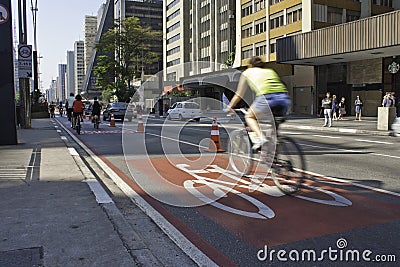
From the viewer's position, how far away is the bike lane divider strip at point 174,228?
144 inches

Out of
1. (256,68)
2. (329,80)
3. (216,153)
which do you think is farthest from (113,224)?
(329,80)

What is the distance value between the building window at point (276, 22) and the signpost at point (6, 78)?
37127 millimetres

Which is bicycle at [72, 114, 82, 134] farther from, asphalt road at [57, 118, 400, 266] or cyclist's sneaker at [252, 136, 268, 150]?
cyclist's sneaker at [252, 136, 268, 150]

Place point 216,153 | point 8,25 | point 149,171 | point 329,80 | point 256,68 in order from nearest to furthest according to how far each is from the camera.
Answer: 1. point 256,68
2. point 149,171
3. point 216,153
4. point 8,25
5. point 329,80

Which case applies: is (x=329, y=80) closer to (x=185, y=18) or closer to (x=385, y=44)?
(x=385, y=44)

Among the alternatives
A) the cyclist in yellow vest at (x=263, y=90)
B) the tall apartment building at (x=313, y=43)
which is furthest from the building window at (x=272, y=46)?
the cyclist in yellow vest at (x=263, y=90)

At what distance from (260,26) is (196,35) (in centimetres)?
2629

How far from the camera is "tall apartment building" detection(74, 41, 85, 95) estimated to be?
19300 centimetres

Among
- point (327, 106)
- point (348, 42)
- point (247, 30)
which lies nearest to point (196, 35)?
point (247, 30)

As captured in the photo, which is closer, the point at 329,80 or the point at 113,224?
the point at 113,224

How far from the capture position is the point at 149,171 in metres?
8.20

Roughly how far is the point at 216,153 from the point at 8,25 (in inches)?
291

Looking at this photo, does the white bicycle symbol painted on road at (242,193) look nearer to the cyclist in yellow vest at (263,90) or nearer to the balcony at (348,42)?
the cyclist in yellow vest at (263,90)

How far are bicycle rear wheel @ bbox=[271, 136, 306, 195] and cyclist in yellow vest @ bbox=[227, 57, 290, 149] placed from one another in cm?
31
